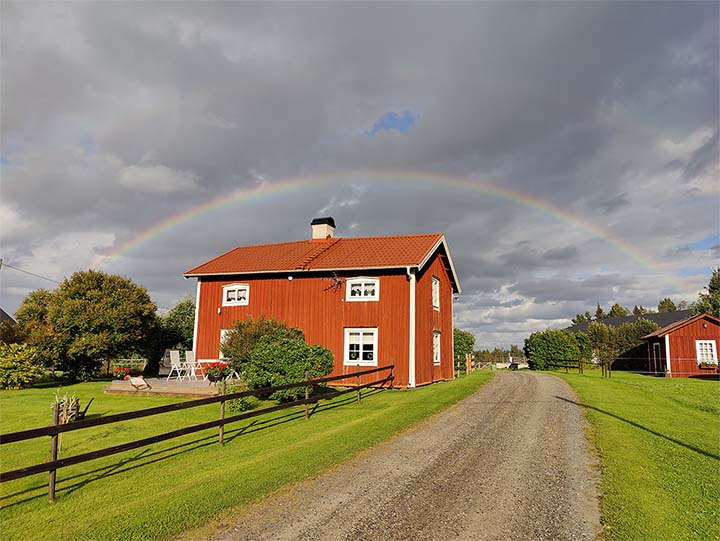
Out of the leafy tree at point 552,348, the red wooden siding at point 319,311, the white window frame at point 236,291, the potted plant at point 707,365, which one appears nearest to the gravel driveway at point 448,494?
the red wooden siding at point 319,311

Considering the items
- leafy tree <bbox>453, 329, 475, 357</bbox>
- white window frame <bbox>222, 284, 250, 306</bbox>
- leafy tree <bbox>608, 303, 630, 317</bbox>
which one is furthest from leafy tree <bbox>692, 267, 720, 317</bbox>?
white window frame <bbox>222, 284, 250, 306</bbox>

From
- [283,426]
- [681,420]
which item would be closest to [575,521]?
[283,426]

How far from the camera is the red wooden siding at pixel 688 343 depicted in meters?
35.7

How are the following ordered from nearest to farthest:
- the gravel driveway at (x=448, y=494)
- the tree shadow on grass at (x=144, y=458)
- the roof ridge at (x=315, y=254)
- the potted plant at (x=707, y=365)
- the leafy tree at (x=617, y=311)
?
the gravel driveway at (x=448, y=494)
the tree shadow on grass at (x=144, y=458)
the roof ridge at (x=315, y=254)
the potted plant at (x=707, y=365)
the leafy tree at (x=617, y=311)

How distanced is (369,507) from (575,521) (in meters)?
2.56

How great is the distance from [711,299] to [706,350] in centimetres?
4742

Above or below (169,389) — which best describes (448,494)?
below

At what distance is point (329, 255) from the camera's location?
76.8 ft

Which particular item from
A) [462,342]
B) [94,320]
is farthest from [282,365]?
[462,342]

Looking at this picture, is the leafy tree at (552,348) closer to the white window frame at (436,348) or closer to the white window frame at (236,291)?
the white window frame at (436,348)

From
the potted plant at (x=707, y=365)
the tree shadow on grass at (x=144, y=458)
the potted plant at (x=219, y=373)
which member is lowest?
the tree shadow on grass at (x=144, y=458)

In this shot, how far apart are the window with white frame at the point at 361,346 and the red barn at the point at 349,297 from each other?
0.05m

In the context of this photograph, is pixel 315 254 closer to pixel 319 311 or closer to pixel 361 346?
pixel 319 311

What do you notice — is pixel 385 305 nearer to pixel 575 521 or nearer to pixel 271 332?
pixel 271 332
